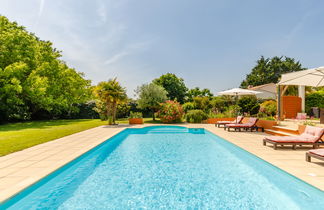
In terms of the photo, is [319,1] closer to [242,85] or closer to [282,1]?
[282,1]

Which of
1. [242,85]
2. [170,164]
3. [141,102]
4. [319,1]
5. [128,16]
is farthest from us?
[242,85]

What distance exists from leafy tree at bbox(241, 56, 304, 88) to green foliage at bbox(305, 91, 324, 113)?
30970 millimetres

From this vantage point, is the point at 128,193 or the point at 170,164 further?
the point at 170,164

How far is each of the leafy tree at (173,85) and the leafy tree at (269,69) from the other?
2469 centimetres

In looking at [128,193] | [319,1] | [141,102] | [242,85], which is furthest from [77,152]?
[242,85]

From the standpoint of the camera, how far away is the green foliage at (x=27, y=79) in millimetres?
15891

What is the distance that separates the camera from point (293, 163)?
14.1 ft

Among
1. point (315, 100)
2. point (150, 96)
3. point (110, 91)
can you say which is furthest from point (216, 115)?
point (110, 91)

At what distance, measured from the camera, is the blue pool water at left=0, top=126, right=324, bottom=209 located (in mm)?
3074

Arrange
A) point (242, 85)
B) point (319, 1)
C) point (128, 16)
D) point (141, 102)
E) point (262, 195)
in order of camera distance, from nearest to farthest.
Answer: point (262, 195) < point (319, 1) < point (128, 16) < point (141, 102) < point (242, 85)

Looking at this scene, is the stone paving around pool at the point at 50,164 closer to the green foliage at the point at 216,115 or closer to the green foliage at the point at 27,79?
the green foliage at the point at 216,115

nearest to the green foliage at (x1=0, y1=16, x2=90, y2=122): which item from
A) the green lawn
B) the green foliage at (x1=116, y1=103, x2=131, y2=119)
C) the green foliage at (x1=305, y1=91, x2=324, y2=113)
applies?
the green lawn

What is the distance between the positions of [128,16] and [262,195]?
14.1 m

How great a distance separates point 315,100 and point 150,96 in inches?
600
